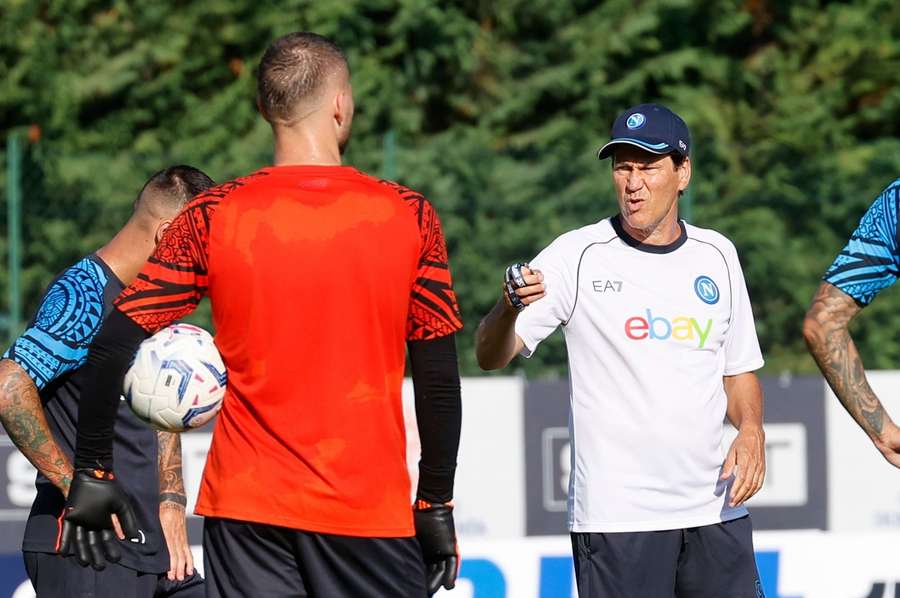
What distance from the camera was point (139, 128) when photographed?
18141 millimetres

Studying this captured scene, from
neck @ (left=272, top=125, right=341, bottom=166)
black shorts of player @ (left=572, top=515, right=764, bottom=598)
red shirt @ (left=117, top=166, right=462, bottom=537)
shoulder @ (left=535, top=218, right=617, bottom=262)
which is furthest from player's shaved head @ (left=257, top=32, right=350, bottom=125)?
black shorts of player @ (left=572, top=515, right=764, bottom=598)

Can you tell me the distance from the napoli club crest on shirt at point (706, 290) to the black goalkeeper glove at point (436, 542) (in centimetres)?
148

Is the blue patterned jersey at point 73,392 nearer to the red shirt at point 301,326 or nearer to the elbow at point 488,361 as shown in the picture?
the red shirt at point 301,326

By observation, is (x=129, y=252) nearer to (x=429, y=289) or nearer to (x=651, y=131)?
(x=429, y=289)

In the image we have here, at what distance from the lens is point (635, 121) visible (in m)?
5.08

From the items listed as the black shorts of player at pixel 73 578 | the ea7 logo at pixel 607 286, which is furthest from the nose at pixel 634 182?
the black shorts of player at pixel 73 578

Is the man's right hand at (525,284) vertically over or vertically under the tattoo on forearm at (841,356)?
over

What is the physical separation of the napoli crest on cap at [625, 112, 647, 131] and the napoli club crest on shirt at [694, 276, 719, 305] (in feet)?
1.81

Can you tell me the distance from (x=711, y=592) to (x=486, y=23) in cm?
1434

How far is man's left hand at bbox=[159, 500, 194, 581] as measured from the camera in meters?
4.98

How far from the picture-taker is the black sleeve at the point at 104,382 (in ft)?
12.3

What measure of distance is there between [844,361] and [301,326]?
1666 mm

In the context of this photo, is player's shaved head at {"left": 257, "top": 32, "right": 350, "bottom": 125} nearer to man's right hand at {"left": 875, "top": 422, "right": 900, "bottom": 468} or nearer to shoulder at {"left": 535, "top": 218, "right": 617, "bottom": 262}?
shoulder at {"left": 535, "top": 218, "right": 617, "bottom": 262}

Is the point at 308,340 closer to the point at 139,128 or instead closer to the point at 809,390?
the point at 809,390
